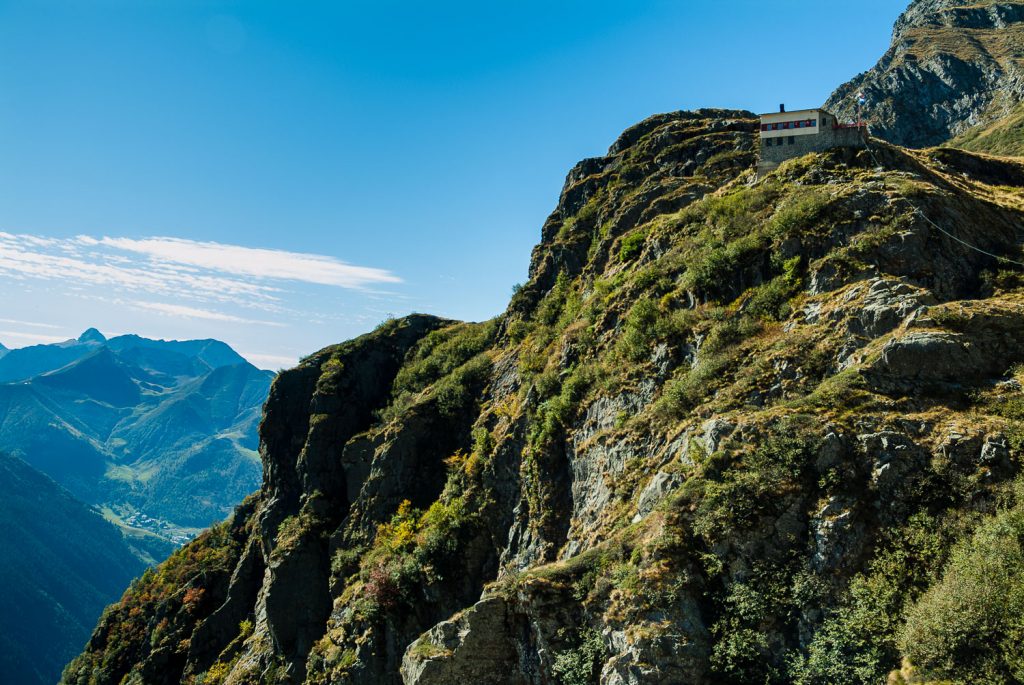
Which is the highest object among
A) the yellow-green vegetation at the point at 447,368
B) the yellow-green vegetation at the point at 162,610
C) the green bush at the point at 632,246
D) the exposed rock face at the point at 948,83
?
the exposed rock face at the point at 948,83

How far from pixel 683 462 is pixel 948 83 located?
198 metres

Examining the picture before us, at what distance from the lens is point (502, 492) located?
149ft

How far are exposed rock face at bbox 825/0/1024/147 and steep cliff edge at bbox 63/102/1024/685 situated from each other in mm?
137892

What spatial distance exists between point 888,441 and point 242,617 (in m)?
62.8

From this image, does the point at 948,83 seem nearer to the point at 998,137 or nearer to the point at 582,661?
the point at 998,137

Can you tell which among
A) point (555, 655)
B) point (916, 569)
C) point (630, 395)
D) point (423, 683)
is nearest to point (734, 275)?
point (630, 395)

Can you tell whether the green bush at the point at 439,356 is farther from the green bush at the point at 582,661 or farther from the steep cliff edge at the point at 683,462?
the green bush at the point at 582,661

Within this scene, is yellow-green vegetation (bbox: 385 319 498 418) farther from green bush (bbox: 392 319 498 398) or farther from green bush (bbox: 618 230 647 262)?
green bush (bbox: 618 230 647 262)

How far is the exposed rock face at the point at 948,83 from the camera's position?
16012cm

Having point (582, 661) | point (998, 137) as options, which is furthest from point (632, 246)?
point (998, 137)

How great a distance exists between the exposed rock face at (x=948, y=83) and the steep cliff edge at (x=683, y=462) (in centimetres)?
13789

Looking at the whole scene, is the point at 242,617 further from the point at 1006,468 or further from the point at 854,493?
the point at 1006,468

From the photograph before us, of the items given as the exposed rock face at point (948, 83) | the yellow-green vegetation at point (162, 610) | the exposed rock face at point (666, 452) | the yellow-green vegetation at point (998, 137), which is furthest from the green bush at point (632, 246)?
the exposed rock face at point (948, 83)

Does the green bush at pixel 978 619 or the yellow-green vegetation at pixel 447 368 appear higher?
the yellow-green vegetation at pixel 447 368
